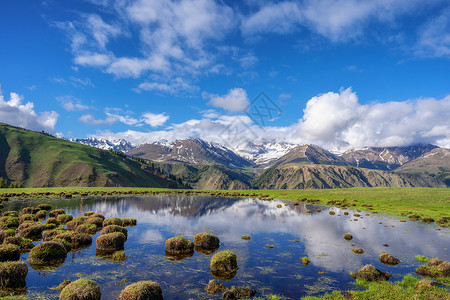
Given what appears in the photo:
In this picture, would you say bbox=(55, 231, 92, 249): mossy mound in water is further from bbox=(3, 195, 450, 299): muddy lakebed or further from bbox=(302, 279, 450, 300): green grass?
bbox=(302, 279, 450, 300): green grass

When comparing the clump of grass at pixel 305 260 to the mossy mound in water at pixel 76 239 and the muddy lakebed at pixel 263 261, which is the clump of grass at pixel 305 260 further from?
the mossy mound in water at pixel 76 239

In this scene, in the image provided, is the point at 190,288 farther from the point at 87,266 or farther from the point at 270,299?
the point at 87,266

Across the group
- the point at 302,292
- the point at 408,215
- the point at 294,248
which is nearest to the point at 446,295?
the point at 302,292

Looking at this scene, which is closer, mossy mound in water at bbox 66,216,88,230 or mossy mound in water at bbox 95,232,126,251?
mossy mound in water at bbox 95,232,126,251

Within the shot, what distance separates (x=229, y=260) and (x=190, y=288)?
600 centimetres

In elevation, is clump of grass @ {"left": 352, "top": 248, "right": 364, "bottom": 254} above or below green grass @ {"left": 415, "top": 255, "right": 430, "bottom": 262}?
below

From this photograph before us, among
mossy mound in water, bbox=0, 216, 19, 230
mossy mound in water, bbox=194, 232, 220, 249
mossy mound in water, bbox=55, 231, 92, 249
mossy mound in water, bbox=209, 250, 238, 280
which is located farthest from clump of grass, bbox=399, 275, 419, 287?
mossy mound in water, bbox=0, 216, 19, 230

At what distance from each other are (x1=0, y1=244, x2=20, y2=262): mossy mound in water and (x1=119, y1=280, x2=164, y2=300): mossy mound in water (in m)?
17.1

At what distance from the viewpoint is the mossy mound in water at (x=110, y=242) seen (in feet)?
105

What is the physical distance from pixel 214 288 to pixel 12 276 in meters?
17.0

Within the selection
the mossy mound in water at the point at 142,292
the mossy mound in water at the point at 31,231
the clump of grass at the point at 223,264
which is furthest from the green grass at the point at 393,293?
the mossy mound in water at the point at 31,231

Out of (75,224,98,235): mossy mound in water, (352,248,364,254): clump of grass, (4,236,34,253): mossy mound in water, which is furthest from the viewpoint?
(75,224,98,235): mossy mound in water

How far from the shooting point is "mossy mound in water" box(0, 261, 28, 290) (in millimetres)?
20062

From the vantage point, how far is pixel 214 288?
20.4 m
